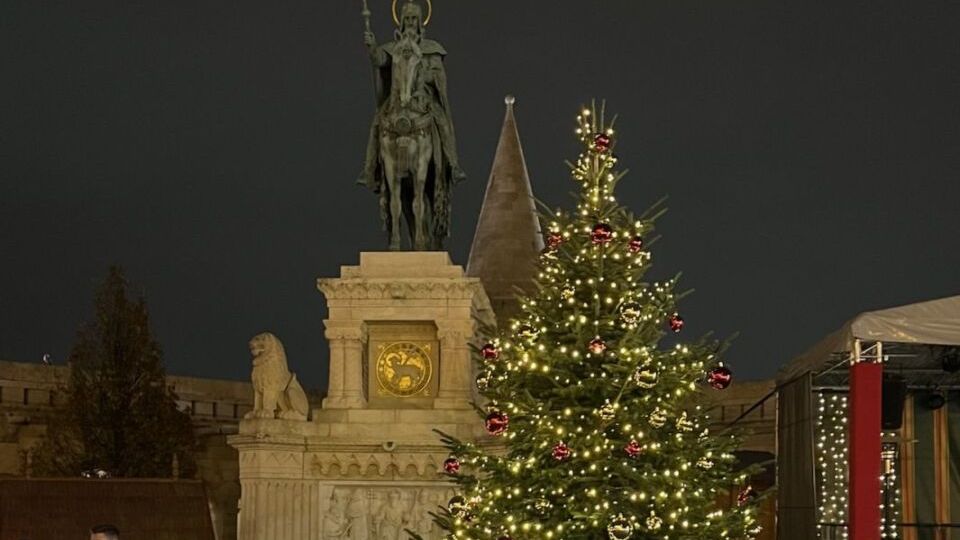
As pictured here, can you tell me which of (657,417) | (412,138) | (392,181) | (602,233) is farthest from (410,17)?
(657,417)

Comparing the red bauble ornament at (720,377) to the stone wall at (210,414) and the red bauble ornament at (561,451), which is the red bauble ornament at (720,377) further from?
the stone wall at (210,414)

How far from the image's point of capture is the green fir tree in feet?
91.7

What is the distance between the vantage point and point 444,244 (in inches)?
784

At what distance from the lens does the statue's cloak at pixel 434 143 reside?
776 inches

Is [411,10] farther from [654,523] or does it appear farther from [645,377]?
[654,523]

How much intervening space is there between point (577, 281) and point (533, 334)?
55 centimetres

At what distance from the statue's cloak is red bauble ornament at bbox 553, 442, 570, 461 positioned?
21.1ft

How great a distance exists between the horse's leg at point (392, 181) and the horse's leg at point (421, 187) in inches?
8.0

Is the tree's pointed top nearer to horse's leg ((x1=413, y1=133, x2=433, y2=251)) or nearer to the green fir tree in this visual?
the green fir tree

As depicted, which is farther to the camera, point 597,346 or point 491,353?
point 491,353

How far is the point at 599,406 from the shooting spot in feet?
45.4

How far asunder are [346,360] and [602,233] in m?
5.79

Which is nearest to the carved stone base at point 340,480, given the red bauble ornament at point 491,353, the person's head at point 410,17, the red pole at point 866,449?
the red bauble ornament at point 491,353

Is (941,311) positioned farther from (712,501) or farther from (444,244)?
(444,244)
